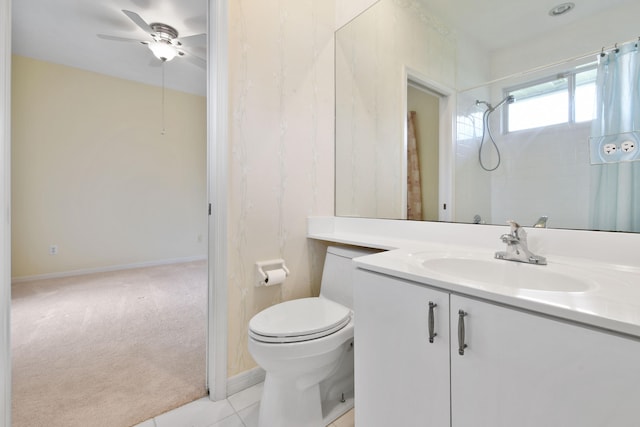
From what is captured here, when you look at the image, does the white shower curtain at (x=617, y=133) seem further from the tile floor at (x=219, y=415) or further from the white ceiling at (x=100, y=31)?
the white ceiling at (x=100, y=31)

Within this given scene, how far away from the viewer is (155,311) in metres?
2.35

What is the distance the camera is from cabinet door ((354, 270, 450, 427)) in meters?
0.74

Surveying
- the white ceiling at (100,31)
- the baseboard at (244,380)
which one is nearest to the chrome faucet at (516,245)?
the baseboard at (244,380)

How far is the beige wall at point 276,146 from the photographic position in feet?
4.58

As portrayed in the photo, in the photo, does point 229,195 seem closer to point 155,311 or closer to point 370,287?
point 370,287

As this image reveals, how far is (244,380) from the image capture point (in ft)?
4.62

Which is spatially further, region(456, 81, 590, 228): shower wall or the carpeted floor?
the carpeted floor

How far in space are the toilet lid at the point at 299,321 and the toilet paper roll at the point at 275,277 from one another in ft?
0.49

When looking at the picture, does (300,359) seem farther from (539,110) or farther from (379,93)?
(379,93)

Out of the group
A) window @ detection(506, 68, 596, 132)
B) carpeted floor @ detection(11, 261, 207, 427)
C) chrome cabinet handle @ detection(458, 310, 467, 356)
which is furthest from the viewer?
carpeted floor @ detection(11, 261, 207, 427)

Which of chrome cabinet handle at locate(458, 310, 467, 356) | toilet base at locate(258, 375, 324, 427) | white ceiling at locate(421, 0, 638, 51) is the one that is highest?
white ceiling at locate(421, 0, 638, 51)

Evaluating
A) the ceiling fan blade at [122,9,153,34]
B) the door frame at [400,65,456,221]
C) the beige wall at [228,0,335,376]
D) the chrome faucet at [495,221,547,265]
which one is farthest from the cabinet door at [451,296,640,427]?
the ceiling fan blade at [122,9,153,34]

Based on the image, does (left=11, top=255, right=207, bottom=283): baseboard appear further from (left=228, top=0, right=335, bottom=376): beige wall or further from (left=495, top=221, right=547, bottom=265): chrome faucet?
(left=495, top=221, right=547, bottom=265): chrome faucet

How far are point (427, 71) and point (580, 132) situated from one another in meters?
0.79
